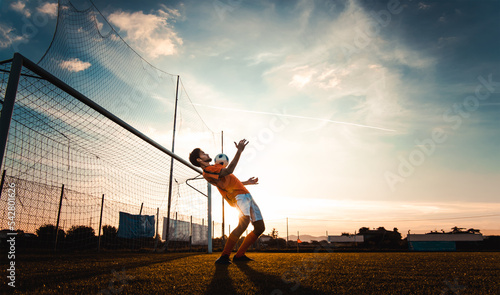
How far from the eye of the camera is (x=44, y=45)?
562 cm

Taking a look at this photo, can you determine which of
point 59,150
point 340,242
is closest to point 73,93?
point 59,150

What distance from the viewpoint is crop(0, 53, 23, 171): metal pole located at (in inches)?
103

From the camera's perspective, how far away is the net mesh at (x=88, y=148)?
4707 millimetres

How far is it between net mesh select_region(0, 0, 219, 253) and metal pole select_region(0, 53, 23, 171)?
409mm

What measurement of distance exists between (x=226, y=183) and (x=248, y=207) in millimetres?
602

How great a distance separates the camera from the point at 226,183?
201 inches

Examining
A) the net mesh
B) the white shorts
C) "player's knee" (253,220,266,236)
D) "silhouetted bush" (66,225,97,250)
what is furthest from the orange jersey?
"silhouetted bush" (66,225,97,250)

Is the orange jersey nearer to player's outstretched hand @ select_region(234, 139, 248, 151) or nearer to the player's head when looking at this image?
the player's head

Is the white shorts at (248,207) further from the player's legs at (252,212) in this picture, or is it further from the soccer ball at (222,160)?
the soccer ball at (222,160)

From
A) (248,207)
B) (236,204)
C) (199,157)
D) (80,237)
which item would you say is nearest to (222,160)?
(199,157)

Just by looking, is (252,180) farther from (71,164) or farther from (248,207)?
(71,164)

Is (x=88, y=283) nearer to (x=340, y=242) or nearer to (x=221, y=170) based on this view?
(x=221, y=170)

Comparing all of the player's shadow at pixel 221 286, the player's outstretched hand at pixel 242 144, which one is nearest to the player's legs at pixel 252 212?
the player's outstretched hand at pixel 242 144

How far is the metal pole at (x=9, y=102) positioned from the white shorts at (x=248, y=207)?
3.33m
